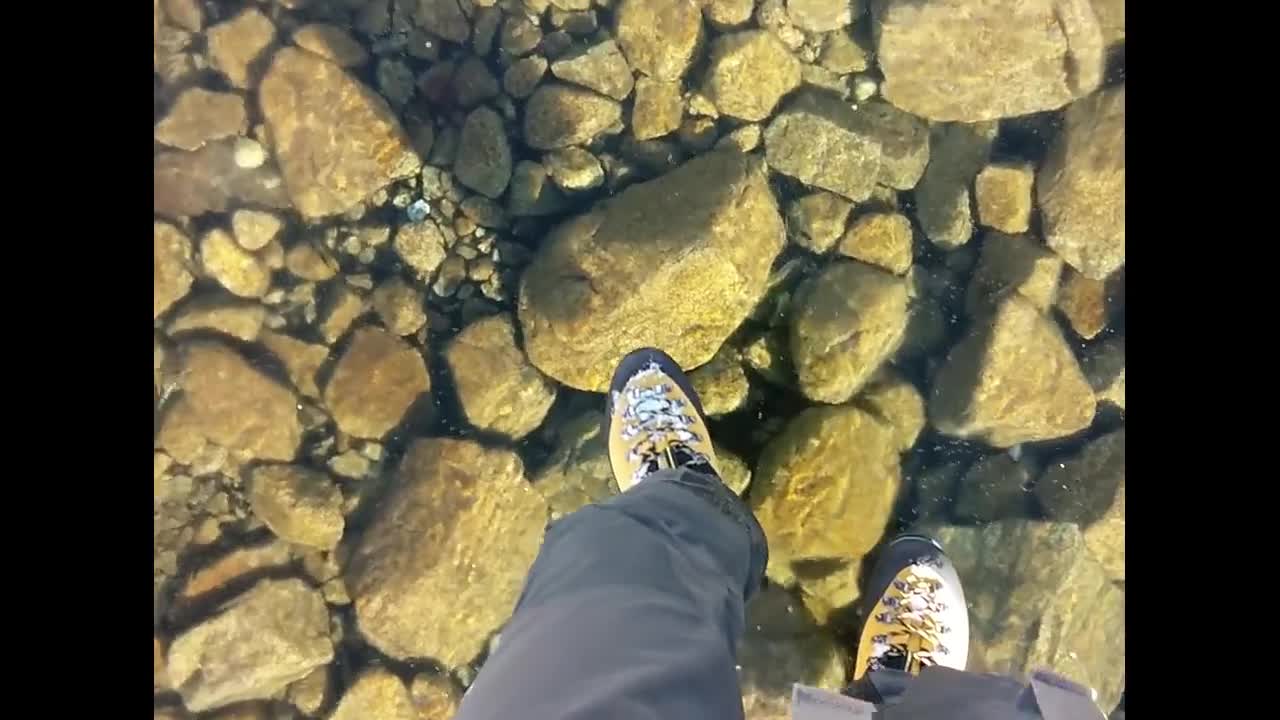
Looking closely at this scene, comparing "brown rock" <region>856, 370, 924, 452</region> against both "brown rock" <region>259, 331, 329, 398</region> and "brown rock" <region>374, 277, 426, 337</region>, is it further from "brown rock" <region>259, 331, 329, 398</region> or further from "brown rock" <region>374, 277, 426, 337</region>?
"brown rock" <region>259, 331, 329, 398</region>

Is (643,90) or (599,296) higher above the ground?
(643,90)

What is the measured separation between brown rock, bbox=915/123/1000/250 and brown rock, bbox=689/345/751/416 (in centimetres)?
68

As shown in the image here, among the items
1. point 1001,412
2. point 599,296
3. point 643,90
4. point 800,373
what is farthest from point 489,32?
point 1001,412

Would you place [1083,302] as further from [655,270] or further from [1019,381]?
[655,270]

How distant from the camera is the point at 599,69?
7.78ft

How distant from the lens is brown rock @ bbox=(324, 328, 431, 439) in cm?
238

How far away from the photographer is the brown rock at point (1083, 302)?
7.83ft

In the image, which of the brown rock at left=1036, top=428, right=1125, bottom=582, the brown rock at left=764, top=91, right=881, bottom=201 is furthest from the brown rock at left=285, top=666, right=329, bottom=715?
the brown rock at left=1036, top=428, right=1125, bottom=582

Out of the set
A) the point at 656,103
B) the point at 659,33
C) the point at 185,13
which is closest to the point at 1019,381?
the point at 656,103

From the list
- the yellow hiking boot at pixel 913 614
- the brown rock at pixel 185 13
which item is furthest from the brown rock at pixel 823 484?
the brown rock at pixel 185 13
